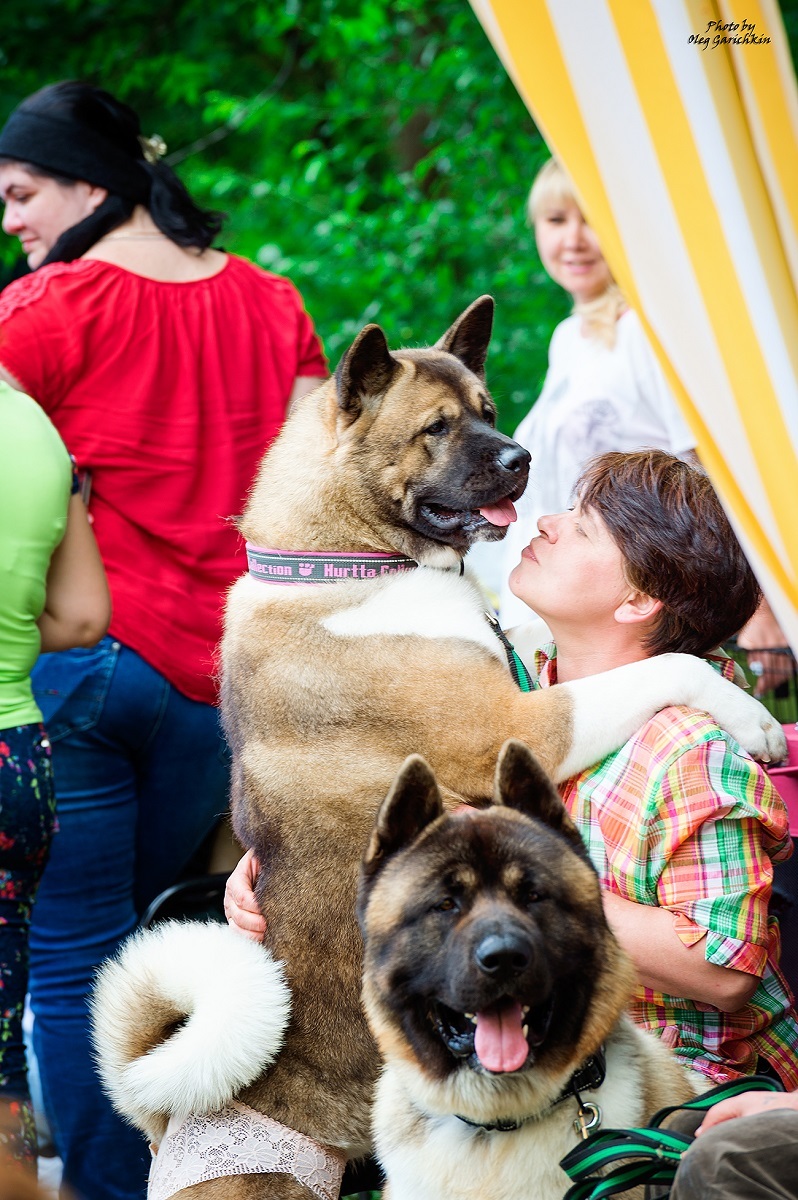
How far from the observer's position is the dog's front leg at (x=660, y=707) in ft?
7.04

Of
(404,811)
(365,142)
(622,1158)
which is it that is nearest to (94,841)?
(404,811)

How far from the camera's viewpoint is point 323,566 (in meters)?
2.52

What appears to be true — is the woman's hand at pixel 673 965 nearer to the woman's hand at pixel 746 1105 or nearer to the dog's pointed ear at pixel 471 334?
the woman's hand at pixel 746 1105

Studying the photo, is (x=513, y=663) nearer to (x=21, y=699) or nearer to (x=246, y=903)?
(x=246, y=903)

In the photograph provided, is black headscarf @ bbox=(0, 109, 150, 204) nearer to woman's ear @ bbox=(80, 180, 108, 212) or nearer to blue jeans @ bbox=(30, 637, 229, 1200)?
woman's ear @ bbox=(80, 180, 108, 212)

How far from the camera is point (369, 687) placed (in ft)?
7.72

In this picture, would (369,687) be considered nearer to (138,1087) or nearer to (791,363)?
(138,1087)

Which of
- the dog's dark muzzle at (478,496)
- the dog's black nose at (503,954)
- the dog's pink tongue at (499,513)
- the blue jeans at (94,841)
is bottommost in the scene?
the blue jeans at (94,841)

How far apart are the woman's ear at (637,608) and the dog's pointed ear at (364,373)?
0.77 metres

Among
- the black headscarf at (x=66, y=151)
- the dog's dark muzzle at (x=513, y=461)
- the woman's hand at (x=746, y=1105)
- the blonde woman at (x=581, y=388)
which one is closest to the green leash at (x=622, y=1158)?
the woman's hand at (x=746, y=1105)

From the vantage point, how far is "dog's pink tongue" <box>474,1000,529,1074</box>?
1.53 meters

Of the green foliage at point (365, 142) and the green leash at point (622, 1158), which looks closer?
the green leash at point (622, 1158)

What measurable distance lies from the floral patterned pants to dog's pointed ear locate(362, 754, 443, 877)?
47.2 inches

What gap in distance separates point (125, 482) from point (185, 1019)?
5.29ft
